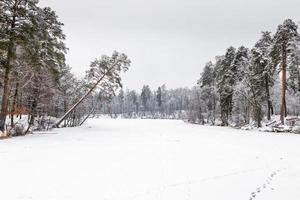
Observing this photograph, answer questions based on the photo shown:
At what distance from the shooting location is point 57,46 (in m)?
30.8

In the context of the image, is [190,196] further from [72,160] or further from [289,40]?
[289,40]

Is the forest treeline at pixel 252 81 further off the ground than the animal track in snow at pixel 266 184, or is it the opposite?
the forest treeline at pixel 252 81

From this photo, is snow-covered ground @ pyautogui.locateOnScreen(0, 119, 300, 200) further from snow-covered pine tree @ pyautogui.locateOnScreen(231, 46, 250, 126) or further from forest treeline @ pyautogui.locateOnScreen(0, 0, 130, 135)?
snow-covered pine tree @ pyautogui.locateOnScreen(231, 46, 250, 126)

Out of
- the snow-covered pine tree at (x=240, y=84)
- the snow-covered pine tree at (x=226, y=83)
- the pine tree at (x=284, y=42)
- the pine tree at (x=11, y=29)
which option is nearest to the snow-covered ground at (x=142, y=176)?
the pine tree at (x=11, y=29)

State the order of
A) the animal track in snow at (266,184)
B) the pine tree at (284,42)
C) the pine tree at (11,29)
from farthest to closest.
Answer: the pine tree at (284,42)
the pine tree at (11,29)
the animal track in snow at (266,184)

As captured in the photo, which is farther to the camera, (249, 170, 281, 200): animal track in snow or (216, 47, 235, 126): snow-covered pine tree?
(216, 47, 235, 126): snow-covered pine tree

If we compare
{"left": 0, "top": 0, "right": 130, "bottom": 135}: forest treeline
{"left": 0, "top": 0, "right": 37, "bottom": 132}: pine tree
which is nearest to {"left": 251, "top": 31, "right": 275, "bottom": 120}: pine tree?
{"left": 0, "top": 0, "right": 130, "bottom": 135}: forest treeline

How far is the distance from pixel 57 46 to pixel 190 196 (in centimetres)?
2692

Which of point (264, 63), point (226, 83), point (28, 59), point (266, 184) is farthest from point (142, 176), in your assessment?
point (226, 83)

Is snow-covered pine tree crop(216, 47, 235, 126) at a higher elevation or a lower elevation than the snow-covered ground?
higher

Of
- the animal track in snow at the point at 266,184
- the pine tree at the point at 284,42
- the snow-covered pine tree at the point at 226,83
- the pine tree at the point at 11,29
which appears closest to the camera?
the animal track in snow at the point at 266,184

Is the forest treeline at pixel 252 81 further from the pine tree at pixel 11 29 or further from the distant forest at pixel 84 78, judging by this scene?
the pine tree at pixel 11 29

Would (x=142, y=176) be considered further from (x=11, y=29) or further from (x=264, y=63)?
(x=264, y=63)

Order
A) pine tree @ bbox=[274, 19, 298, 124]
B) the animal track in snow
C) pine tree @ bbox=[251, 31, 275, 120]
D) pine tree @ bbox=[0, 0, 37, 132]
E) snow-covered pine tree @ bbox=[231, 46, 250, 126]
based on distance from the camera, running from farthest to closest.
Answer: snow-covered pine tree @ bbox=[231, 46, 250, 126]
pine tree @ bbox=[251, 31, 275, 120]
pine tree @ bbox=[274, 19, 298, 124]
pine tree @ bbox=[0, 0, 37, 132]
the animal track in snow
